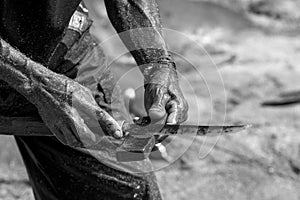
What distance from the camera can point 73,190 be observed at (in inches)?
106

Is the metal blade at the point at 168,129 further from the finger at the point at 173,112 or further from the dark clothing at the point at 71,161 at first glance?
the dark clothing at the point at 71,161

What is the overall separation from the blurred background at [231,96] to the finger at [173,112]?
892mm

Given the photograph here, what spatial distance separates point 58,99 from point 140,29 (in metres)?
0.57

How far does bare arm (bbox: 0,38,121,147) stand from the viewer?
223 cm

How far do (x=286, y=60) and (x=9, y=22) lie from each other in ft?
13.1

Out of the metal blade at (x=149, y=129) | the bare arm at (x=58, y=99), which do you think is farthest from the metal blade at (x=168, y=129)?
the bare arm at (x=58, y=99)

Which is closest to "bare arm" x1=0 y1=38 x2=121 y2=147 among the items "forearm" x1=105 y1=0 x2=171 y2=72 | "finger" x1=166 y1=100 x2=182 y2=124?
"finger" x1=166 y1=100 x2=182 y2=124

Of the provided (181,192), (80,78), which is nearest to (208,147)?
(181,192)

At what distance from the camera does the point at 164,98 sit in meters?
2.50

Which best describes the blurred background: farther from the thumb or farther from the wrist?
the thumb

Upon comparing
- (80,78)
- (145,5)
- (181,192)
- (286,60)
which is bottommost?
(286,60)

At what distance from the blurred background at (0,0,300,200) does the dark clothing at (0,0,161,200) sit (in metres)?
0.76

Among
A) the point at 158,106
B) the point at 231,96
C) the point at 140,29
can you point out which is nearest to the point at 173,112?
the point at 158,106

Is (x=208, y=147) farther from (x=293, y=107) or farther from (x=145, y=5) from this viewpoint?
(x=145, y=5)
